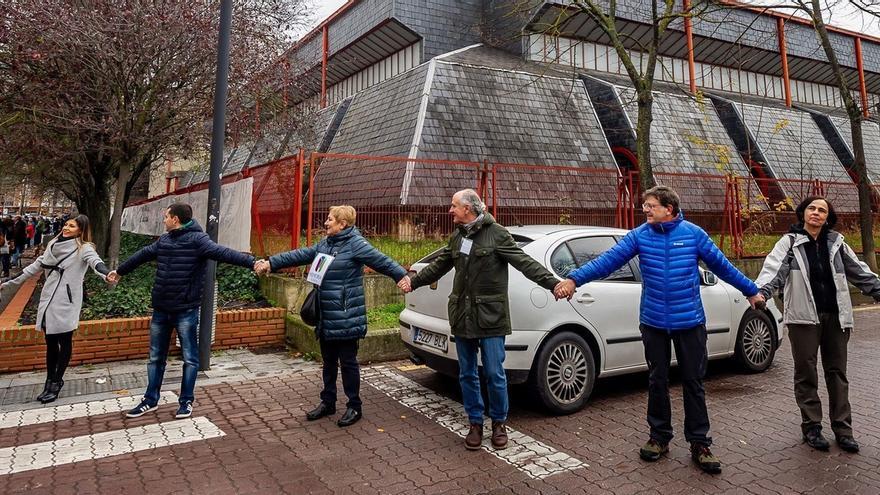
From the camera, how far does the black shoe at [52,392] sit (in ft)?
15.3

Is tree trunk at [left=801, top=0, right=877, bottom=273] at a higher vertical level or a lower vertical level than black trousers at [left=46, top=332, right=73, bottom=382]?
higher

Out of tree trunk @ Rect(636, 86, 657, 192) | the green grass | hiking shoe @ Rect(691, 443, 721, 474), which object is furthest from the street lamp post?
tree trunk @ Rect(636, 86, 657, 192)

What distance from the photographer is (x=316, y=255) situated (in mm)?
4336

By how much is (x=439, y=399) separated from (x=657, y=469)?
2.11 metres

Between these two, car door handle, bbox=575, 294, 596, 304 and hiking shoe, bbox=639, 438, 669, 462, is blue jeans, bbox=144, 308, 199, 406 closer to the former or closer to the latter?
car door handle, bbox=575, 294, 596, 304

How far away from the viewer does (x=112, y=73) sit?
27.1 ft

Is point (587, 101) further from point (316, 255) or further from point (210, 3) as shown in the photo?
point (316, 255)

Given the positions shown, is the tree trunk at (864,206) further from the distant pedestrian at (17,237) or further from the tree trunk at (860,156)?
the distant pedestrian at (17,237)

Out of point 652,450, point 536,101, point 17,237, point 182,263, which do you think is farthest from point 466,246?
point 17,237

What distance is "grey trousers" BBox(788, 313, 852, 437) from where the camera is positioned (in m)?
3.68

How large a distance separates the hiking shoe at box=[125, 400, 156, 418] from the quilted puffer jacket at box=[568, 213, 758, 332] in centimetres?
388

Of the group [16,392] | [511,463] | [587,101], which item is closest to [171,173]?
[587,101]

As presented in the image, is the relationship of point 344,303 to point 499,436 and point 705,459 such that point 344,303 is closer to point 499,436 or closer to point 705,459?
point 499,436

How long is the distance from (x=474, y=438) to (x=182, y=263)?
9.54 feet
